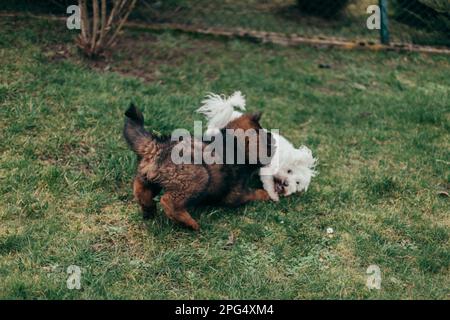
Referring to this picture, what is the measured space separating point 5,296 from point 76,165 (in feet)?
5.38

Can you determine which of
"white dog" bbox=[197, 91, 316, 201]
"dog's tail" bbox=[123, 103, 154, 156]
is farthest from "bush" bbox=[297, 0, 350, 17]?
"dog's tail" bbox=[123, 103, 154, 156]

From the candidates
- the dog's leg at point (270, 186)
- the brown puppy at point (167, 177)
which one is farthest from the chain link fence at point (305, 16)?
the brown puppy at point (167, 177)

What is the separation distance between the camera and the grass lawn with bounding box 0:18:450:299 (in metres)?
3.70

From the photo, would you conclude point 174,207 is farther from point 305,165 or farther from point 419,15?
point 419,15

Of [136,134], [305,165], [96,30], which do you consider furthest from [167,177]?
[96,30]

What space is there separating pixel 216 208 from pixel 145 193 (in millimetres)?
634

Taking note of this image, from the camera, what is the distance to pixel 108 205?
14.4 ft

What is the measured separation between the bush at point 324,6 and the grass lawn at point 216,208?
1.69 metres

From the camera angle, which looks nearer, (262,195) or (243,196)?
(243,196)

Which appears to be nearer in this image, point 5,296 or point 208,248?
point 5,296

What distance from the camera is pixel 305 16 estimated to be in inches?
354

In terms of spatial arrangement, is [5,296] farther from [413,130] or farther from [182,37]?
[182,37]

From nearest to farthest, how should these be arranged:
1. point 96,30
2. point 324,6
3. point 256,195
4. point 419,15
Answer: point 256,195
point 96,30
point 419,15
point 324,6
